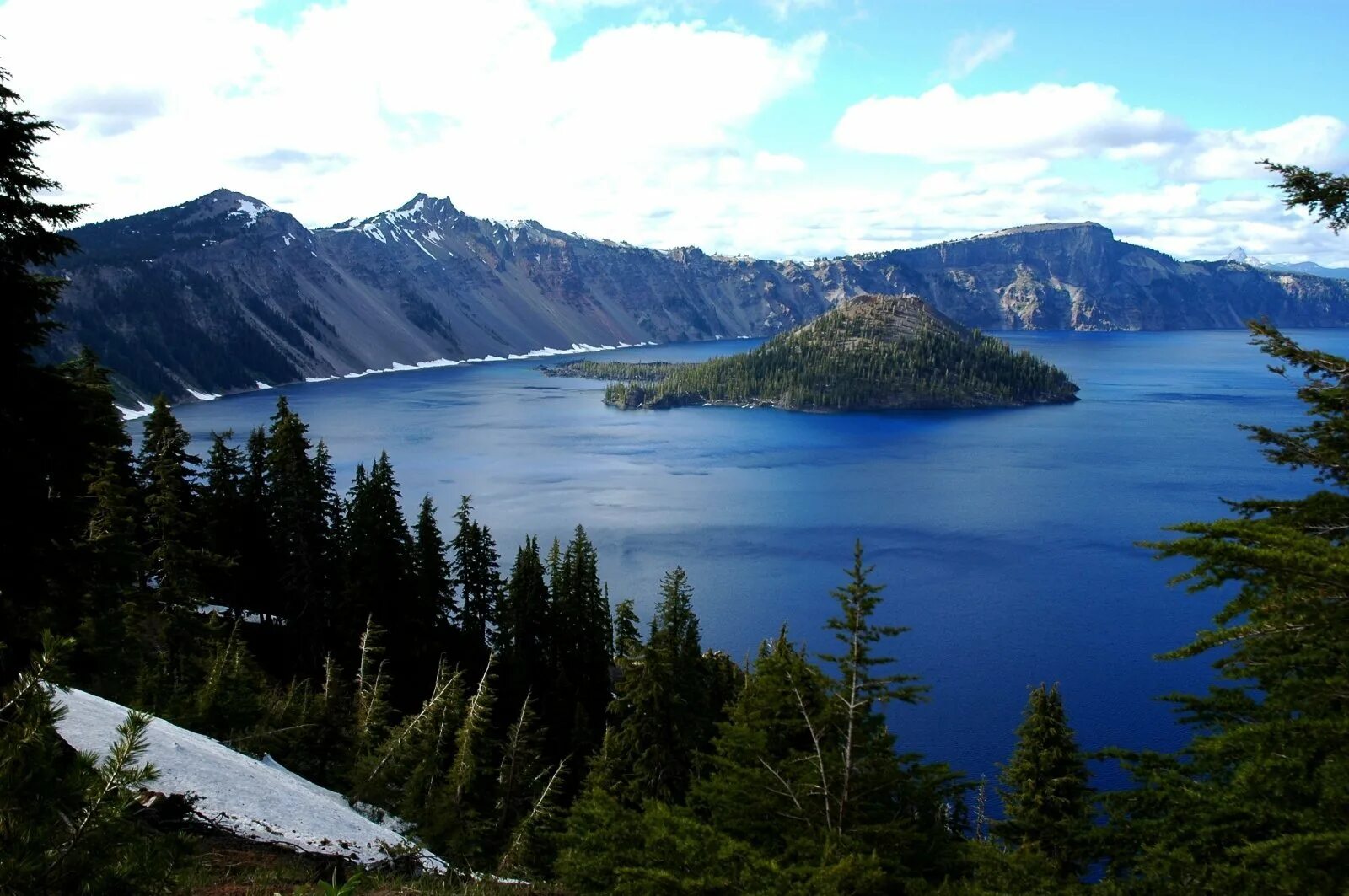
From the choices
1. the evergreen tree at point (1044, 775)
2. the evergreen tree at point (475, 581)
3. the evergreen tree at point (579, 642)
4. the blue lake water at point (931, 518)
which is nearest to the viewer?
the evergreen tree at point (1044, 775)

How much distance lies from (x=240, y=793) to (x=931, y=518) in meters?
94.6

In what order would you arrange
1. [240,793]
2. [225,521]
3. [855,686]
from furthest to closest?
[225,521] < [240,793] < [855,686]

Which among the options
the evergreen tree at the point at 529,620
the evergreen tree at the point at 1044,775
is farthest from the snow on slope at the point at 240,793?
the evergreen tree at the point at 529,620

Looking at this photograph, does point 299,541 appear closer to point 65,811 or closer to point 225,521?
point 225,521

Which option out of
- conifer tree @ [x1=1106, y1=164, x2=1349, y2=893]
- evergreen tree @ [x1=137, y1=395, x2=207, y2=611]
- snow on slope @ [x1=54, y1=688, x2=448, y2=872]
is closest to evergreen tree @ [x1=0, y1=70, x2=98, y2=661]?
snow on slope @ [x1=54, y1=688, x2=448, y2=872]

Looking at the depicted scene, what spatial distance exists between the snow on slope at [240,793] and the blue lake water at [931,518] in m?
30.7

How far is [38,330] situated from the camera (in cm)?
1494

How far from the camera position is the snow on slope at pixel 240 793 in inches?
581

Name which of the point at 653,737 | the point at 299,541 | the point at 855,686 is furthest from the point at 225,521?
the point at 855,686

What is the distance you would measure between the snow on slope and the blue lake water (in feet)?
101

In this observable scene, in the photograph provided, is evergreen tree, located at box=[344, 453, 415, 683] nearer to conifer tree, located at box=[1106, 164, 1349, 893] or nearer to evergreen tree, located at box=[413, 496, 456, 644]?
evergreen tree, located at box=[413, 496, 456, 644]

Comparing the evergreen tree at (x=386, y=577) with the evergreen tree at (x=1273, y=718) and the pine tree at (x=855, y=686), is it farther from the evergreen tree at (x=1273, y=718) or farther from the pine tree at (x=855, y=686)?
the evergreen tree at (x=1273, y=718)

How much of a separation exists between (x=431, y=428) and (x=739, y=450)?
60.8 m

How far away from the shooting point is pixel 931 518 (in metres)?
103
